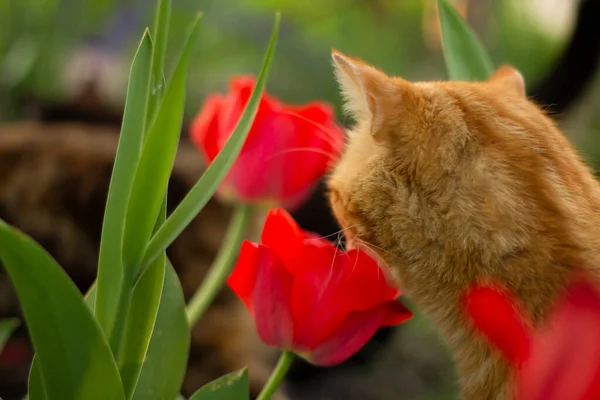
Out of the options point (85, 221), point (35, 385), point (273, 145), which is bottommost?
point (85, 221)

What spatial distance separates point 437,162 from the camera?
283 mm

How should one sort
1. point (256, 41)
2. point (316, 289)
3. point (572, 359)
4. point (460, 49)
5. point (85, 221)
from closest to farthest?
point (572, 359), point (316, 289), point (460, 49), point (85, 221), point (256, 41)

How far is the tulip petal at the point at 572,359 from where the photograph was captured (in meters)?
0.19

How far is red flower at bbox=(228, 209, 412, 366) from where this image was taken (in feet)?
0.95

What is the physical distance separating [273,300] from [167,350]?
0.18ft

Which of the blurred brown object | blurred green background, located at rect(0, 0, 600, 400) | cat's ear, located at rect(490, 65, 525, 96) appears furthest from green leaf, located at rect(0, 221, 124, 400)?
blurred green background, located at rect(0, 0, 600, 400)

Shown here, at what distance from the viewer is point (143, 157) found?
0.26m

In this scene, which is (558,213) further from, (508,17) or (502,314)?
(508,17)

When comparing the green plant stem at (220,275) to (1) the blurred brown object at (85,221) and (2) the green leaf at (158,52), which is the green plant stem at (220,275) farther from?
(1) the blurred brown object at (85,221)

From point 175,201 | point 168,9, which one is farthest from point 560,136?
point 175,201

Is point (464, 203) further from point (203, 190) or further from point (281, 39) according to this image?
point (281, 39)

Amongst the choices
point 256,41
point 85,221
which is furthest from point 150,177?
point 256,41

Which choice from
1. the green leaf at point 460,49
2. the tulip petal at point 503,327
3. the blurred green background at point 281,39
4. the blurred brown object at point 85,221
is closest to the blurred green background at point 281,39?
the blurred green background at point 281,39

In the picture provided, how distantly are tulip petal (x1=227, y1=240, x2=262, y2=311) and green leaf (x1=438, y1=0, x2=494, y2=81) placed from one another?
0.17m
